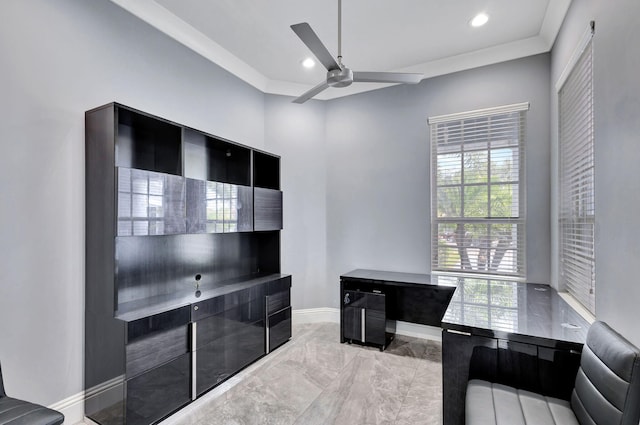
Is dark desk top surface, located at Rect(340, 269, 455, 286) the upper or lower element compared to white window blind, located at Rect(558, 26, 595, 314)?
lower

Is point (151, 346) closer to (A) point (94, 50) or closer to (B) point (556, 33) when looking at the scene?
(A) point (94, 50)

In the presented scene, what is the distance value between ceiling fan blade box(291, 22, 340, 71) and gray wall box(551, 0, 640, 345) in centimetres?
151

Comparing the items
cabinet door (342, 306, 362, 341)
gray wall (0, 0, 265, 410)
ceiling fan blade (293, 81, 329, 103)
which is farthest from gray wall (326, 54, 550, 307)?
gray wall (0, 0, 265, 410)

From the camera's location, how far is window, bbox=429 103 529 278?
329 cm

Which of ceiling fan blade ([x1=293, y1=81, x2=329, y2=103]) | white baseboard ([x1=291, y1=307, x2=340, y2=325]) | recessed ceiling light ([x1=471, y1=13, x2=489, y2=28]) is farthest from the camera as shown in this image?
white baseboard ([x1=291, y1=307, x2=340, y2=325])

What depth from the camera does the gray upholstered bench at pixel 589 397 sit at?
1168mm

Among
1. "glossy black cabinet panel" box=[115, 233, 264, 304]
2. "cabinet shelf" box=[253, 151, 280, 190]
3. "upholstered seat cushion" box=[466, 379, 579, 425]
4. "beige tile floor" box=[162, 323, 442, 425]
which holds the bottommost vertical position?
"beige tile floor" box=[162, 323, 442, 425]

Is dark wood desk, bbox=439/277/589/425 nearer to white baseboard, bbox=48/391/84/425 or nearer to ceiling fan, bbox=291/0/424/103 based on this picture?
ceiling fan, bbox=291/0/424/103

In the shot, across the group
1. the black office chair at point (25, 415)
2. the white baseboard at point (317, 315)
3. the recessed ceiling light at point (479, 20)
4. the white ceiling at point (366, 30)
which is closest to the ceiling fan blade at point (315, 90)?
the white ceiling at point (366, 30)

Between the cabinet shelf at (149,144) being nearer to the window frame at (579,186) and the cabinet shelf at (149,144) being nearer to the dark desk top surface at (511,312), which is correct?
the dark desk top surface at (511,312)

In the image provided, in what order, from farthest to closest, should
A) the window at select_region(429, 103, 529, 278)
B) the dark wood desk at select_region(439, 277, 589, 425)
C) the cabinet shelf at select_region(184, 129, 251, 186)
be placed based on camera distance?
the window at select_region(429, 103, 529, 278), the cabinet shelf at select_region(184, 129, 251, 186), the dark wood desk at select_region(439, 277, 589, 425)

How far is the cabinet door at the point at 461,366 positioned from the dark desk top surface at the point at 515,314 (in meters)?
0.08

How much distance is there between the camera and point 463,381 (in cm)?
190

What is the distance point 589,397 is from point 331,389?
5.88 feet
